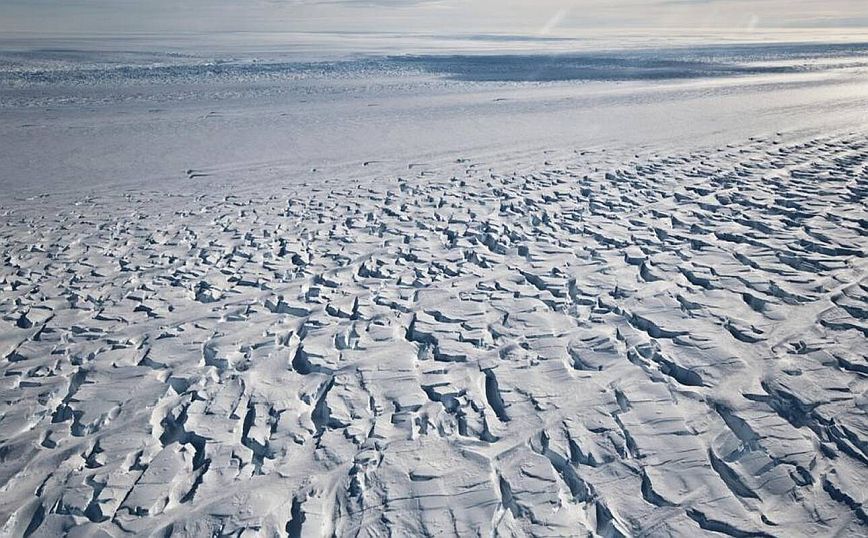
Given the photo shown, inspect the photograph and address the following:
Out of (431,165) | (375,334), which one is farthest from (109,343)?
(431,165)

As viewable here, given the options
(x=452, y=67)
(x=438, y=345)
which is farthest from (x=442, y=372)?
(x=452, y=67)

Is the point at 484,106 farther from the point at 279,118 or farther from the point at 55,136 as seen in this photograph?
the point at 55,136

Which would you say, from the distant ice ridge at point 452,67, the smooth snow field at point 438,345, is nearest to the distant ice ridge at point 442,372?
the smooth snow field at point 438,345

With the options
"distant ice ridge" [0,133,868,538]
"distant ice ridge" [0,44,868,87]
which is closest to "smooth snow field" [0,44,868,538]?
"distant ice ridge" [0,133,868,538]

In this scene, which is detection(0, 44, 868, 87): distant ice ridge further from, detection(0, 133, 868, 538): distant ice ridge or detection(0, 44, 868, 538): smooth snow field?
detection(0, 133, 868, 538): distant ice ridge

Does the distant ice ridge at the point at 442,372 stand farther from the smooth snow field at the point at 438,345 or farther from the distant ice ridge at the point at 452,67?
the distant ice ridge at the point at 452,67

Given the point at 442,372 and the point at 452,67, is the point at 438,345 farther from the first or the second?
the point at 452,67
